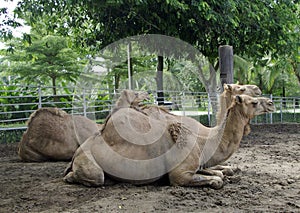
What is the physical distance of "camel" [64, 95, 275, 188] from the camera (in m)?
4.38

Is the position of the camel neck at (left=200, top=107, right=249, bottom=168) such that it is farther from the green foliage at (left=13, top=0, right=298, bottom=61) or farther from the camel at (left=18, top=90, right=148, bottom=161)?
the green foliage at (left=13, top=0, right=298, bottom=61)

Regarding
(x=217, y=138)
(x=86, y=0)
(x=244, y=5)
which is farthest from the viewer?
(x=244, y=5)

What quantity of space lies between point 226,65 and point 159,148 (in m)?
4.33

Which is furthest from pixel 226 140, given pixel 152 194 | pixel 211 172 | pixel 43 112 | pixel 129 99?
pixel 43 112

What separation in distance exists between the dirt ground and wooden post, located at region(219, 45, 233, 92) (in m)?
2.86

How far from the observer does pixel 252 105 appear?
15.2 ft

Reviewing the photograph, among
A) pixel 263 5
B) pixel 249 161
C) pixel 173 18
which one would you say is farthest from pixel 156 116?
pixel 263 5

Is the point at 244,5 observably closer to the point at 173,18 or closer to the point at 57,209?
the point at 173,18

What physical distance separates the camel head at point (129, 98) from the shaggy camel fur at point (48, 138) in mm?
1511

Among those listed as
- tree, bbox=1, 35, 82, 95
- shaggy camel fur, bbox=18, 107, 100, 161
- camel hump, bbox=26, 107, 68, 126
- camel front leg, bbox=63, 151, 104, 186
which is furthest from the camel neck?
tree, bbox=1, 35, 82, 95

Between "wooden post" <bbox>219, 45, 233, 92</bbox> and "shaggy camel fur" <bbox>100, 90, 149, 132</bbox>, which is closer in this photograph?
"shaggy camel fur" <bbox>100, 90, 149, 132</bbox>

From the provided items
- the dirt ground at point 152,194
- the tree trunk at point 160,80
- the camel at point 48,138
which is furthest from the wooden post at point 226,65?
the camel at point 48,138

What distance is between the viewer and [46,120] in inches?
258

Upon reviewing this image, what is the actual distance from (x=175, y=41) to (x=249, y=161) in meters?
5.77
